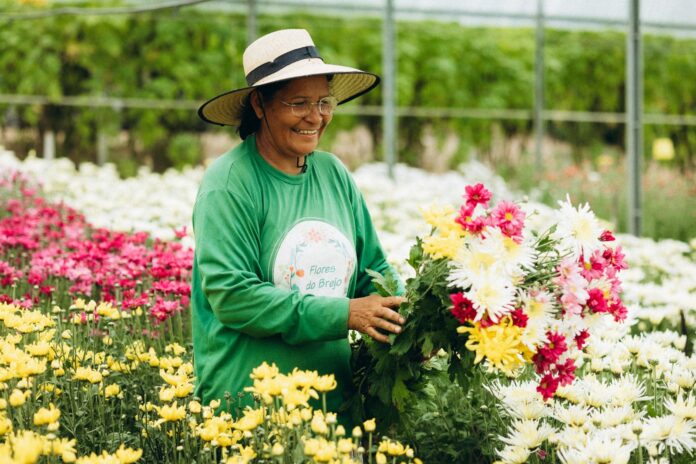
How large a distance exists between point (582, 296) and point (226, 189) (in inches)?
42.1

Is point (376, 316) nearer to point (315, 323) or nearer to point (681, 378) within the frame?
point (315, 323)

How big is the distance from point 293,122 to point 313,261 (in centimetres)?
43

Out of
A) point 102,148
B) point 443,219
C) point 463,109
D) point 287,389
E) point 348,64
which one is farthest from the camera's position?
point 463,109

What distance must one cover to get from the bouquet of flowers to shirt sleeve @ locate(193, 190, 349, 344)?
0.16 meters

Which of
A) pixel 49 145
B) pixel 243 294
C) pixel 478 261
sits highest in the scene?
pixel 49 145

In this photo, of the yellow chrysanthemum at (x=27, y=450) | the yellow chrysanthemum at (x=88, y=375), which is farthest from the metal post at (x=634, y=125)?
the yellow chrysanthemum at (x=27, y=450)

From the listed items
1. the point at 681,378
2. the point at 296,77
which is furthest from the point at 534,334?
the point at 296,77

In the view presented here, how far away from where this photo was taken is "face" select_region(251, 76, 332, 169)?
2.78 meters

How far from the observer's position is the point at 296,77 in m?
2.70

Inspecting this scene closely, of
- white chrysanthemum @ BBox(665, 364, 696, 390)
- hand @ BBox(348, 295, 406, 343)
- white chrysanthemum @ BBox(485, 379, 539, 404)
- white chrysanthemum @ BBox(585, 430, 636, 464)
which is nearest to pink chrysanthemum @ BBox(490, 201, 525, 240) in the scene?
hand @ BBox(348, 295, 406, 343)

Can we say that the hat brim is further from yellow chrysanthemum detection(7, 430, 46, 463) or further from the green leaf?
yellow chrysanthemum detection(7, 430, 46, 463)

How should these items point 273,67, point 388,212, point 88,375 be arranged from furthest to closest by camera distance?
point 388,212, point 273,67, point 88,375

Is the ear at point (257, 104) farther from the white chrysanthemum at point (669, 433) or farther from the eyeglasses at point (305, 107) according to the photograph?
the white chrysanthemum at point (669, 433)

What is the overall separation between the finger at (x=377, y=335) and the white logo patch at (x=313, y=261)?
0.36 metres
